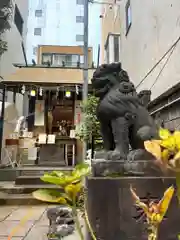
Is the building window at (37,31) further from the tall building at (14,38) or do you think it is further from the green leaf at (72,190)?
the green leaf at (72,190)

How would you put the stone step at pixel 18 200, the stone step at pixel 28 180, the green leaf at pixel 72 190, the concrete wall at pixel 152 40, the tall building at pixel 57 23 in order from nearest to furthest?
the green leaf at pixel 72 190
the concrete wall at pixel 152 40
the stone step at pixel 18 200
the stone step at pixel 28 180
the tall building at pixel 57 23

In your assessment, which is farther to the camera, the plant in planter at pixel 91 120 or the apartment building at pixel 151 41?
the plant in planter at pixel 91 120

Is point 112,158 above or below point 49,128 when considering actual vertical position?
below

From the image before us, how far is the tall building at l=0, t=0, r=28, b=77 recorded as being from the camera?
39.1 ft

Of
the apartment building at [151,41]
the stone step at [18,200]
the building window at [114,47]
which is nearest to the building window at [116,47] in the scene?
the building window at [114,47]

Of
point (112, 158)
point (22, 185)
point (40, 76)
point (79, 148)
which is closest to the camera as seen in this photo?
point (112, 158)

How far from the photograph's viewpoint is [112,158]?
2.53m

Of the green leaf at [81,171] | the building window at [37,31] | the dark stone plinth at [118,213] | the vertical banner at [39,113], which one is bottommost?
the dark stone plinth at [118,213]

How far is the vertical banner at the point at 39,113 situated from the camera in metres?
11.5

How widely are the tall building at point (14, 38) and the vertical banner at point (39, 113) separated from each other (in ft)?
7.04

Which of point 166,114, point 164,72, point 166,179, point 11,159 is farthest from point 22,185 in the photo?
point 166,179

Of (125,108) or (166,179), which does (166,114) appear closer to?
(125,108)

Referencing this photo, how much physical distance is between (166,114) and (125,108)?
258cm

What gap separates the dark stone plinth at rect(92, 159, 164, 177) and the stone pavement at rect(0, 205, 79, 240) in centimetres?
108
